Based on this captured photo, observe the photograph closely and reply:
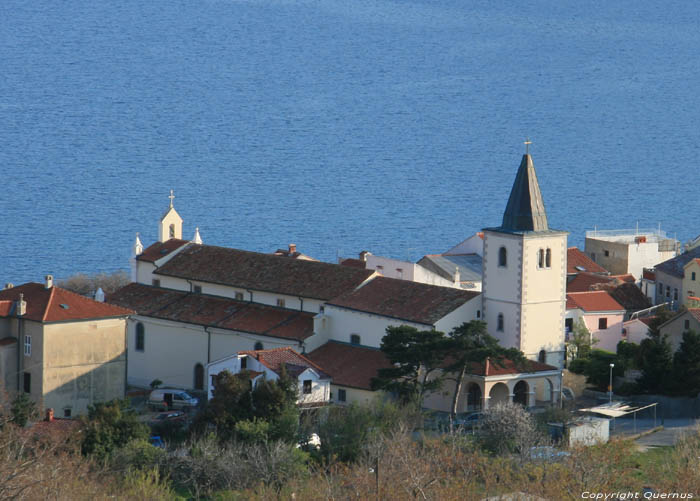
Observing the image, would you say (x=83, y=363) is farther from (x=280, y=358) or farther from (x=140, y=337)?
(x=280, y=358)

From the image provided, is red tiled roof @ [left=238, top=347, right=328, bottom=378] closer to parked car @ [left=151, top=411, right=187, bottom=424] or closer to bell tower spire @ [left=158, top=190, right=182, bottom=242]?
parked car @ [left=151, top=411, right=187, bottom=424]

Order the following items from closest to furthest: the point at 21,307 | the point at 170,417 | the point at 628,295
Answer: the point at 170,417, the point at 21,307, the point at 628,295

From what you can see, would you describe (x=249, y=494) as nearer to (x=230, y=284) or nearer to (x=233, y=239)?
(x=230, y=284)

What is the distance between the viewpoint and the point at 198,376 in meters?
59.0

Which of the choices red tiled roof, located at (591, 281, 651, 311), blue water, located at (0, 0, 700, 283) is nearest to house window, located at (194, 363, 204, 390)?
red tiled roof, located at (591, 281, 651, 311)

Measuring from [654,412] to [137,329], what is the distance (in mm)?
19550

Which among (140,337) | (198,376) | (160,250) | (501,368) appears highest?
(160,250)

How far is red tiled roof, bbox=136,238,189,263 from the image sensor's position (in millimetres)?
63938

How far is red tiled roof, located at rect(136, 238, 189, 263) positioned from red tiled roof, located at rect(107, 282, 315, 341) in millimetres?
1136

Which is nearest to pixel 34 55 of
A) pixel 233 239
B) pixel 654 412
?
pixel 233 239

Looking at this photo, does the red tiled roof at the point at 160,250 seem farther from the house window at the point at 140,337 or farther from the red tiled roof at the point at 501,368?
the red tiled roof at the point at 501,368

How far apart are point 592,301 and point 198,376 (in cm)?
1595

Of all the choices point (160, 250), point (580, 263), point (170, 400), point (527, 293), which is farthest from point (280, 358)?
point (580, 263)

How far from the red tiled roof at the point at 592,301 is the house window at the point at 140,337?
52.4 feet
